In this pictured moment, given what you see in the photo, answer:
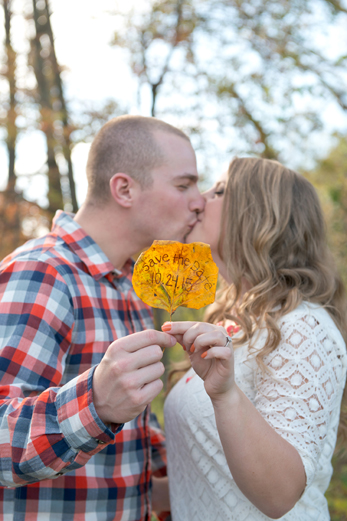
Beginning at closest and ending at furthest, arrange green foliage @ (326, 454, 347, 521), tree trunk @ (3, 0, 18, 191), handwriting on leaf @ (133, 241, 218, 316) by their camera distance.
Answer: handwriting on leaf @ (133, 241, 218, 316) → green foliage @ (326, 454, 347, 521) → tree trunk @ (3, 0, 18, 191)

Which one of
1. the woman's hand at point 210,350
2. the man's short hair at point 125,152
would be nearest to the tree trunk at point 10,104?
the man's short hair at point 125,152

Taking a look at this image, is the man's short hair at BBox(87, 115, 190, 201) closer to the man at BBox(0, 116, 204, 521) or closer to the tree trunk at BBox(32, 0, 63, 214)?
the man at BBox(0, 116, 204, 521)

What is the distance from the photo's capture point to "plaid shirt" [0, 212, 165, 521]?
130 centimetres

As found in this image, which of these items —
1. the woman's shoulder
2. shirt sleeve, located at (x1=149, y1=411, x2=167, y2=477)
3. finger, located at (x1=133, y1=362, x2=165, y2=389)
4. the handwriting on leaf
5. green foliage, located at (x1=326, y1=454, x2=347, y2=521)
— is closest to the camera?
finger, located at (x1=133, y1=362, x2=165, y2=389)

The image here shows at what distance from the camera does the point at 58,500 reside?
175 centimetres

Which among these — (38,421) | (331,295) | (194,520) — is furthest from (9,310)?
(331,295)

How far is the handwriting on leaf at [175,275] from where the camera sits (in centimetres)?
142

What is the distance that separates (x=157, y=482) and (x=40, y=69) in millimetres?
7196

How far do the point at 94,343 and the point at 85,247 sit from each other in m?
0.57

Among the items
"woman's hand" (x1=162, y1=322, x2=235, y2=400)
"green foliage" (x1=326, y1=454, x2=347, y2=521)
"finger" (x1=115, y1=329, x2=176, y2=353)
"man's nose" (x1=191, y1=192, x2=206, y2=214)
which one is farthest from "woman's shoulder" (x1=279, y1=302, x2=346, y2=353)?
"green foliage" (x1=326, y1=454, x2=347, y2=521)

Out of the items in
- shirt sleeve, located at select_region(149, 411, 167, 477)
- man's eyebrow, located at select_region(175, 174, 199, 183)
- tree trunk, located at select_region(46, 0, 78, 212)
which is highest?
man's eyebrow, located at select_region(175, 174, 199, 183)

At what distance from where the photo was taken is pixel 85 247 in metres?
2.26

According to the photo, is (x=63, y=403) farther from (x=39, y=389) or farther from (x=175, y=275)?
(x=175, y=275)

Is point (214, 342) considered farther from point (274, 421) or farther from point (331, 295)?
point (331, 295)
